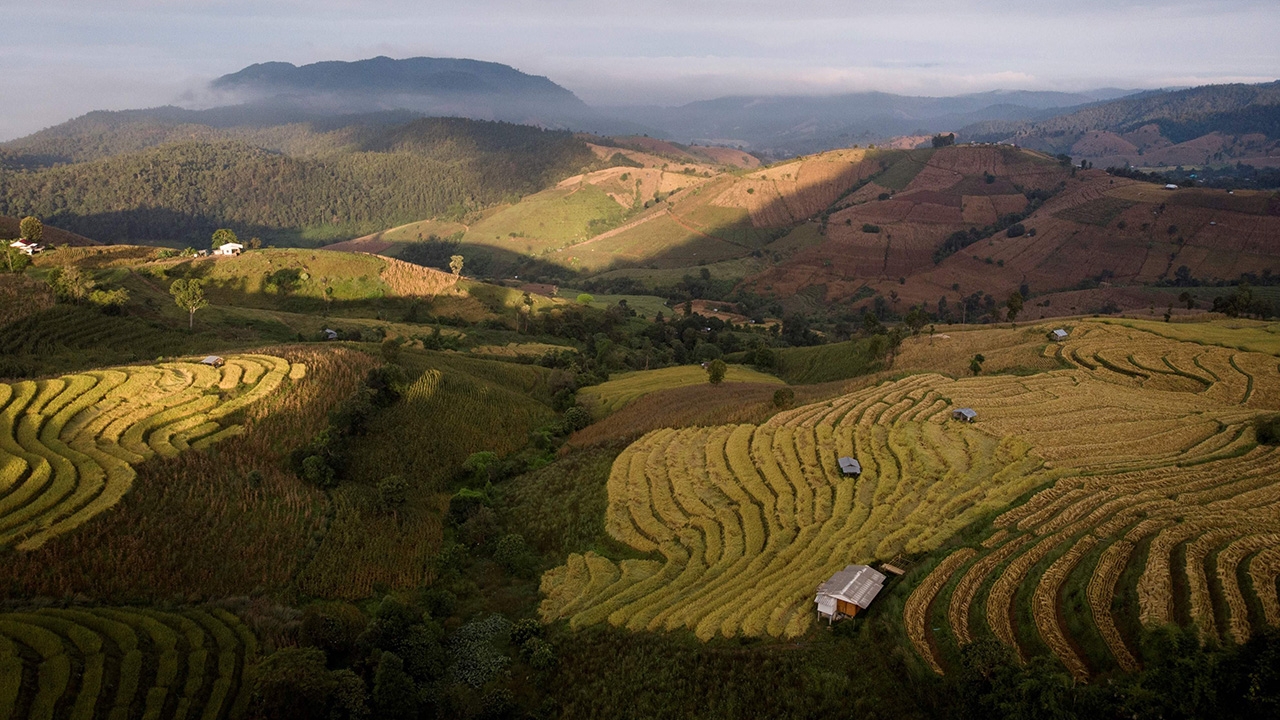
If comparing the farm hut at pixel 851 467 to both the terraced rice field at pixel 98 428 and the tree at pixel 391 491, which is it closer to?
the tree at pixel 391 491

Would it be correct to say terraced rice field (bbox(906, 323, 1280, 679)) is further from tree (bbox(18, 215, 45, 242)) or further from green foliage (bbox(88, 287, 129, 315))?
tree (bbox(18, 215, 45, 242))

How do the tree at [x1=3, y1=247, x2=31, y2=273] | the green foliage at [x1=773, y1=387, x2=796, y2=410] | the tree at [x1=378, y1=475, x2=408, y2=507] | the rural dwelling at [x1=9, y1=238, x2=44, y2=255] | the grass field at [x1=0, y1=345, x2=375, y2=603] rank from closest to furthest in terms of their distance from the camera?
the grass field at [x1=0, y1=345, x2=375, y2=603], the tree at [x1=378, y1=475, x2=408, y2=507], the green foliage at [x1=773, y1=387, x2=796, y2=410], the tree at [x1=3, y1=247, x2=31, y2=273], the rural dwelling at [x1=9, y1=238, x2=44, y2=255]

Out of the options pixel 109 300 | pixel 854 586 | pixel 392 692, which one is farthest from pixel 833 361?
pixel 109 300

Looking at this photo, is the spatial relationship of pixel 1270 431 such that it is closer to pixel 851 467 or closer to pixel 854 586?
pixel 851 467

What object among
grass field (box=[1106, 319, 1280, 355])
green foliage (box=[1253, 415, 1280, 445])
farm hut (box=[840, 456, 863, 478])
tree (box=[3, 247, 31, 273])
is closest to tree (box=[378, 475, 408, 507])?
farm hut (box=[840, 456, 863, 478])

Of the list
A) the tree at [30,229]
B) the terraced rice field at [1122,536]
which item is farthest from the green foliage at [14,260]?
the terraced rice field at [1122,536]

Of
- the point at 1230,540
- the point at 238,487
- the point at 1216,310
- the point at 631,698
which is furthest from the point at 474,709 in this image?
the point at 1216,310
